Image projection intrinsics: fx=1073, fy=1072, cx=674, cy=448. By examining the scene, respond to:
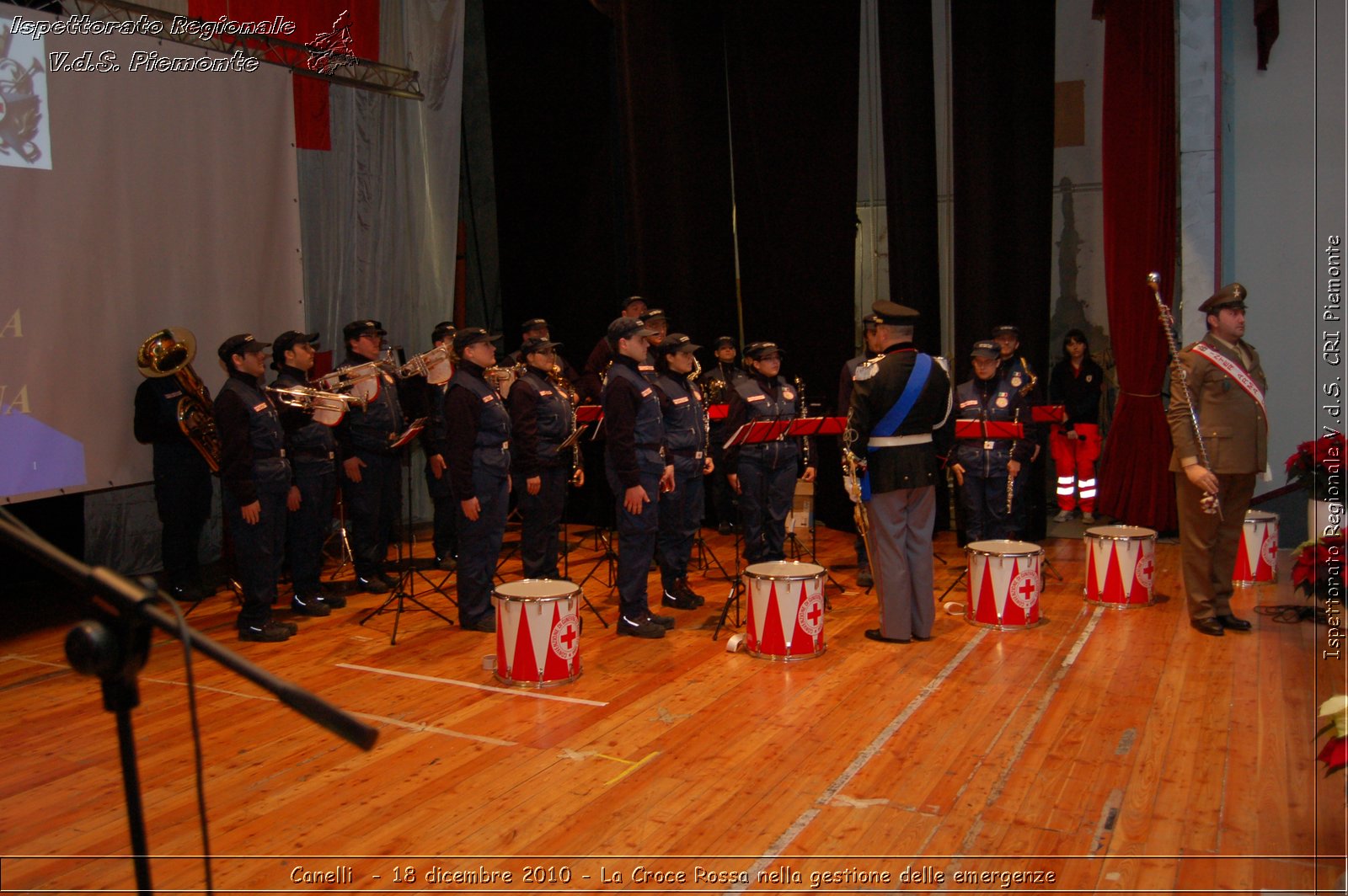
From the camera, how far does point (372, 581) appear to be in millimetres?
8227

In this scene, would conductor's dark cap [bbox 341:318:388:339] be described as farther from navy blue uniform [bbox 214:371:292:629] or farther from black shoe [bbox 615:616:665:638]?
black shoe [bbox 615:616:665:638]

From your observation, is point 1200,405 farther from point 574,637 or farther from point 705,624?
point 574,637

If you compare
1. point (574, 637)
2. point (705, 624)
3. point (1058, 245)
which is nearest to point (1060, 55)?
point (1058, 245)

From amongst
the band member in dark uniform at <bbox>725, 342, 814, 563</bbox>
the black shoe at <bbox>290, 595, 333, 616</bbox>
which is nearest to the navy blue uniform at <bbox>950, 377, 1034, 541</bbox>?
the band member in dark uniform at <bbox>725, 342, 814, 563</bbox>

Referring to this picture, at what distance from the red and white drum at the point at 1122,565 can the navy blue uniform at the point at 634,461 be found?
9.95 ft

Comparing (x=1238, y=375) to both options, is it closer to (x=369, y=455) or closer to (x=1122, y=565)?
(x=1122, y=565)

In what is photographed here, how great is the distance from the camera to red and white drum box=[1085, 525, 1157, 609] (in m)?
7.16

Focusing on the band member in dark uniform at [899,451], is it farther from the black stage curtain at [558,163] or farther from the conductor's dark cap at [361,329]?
the black stage curtain at [558,163]

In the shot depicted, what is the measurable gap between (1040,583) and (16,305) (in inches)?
262

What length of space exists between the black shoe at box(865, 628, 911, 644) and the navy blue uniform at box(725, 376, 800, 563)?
116cm

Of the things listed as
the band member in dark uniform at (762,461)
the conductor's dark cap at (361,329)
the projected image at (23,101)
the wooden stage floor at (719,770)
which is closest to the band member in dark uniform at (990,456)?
the band member in dark uniform at (762,461)

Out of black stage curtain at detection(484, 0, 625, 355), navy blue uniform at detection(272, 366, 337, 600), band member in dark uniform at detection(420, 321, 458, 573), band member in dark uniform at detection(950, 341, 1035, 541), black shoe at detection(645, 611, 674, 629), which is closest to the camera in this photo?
black shoe at detection(645, 611, 674, 629)

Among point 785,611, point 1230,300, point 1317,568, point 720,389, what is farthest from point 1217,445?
point 720,389

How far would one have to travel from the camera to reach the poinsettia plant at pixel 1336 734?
310 cm
